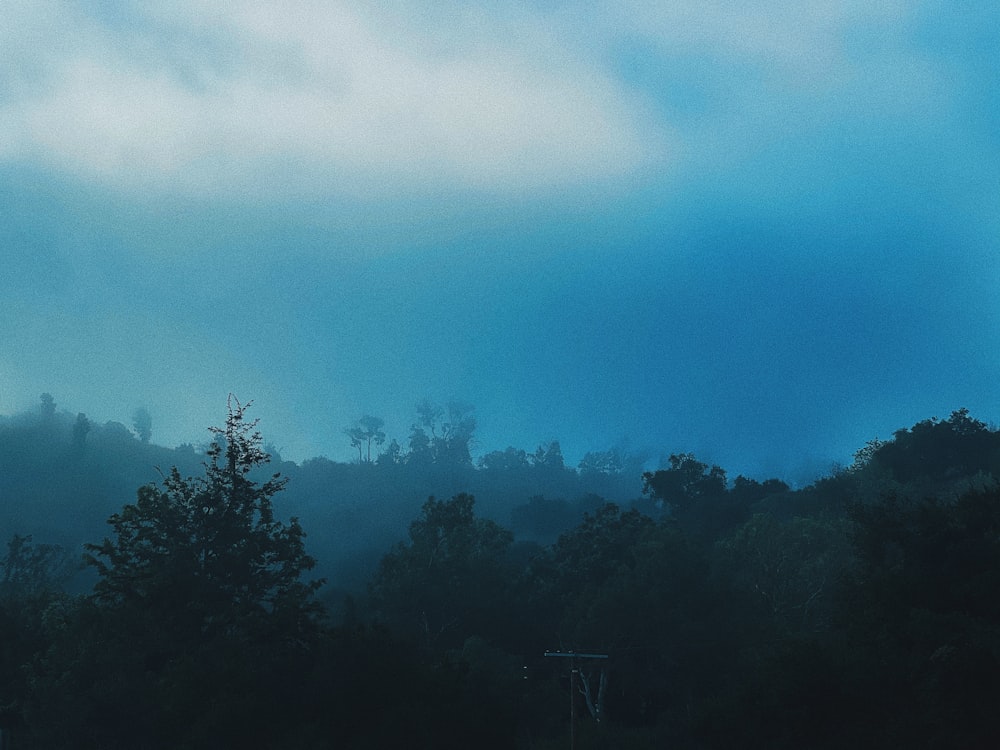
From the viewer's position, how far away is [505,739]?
1299 inches

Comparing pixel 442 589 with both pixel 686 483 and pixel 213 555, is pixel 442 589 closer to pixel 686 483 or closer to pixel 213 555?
pixel 213 555

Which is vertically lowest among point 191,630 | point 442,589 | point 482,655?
point 482,655

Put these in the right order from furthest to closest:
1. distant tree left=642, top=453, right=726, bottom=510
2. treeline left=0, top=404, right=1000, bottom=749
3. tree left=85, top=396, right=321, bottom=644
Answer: distant tree left=642, top=453, right=726, bottom=510 → tree left=85, top=396, right=321, bottom=644 → treeline left=0, top=404, right=1000, bottom=749

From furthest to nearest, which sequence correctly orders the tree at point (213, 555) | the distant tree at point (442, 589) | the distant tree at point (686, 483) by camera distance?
1. the distant tree at point (686, 483)
2. the distant tree at point (442, 589)
3. the tree at point (213, 555)

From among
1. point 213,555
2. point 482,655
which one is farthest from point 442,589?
point 213,555

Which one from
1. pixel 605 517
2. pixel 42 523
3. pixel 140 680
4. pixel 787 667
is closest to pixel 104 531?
pixel 42 523

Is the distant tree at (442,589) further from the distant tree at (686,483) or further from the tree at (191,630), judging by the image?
the distant tree at (686,483)

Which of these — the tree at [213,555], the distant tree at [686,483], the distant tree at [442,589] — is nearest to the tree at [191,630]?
the tree at [213,555]

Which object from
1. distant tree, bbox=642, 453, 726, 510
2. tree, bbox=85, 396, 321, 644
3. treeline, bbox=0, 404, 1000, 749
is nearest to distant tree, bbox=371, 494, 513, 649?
treeline, bbox=0, 404, 1000, 749

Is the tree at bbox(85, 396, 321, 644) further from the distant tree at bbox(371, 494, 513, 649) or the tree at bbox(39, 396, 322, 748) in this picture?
the distant tree at bbox(371, 494, 513, 649)

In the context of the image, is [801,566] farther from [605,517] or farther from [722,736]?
[722,736]

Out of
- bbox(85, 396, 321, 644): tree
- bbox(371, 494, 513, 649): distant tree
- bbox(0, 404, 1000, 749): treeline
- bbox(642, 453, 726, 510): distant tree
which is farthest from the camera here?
bbox(642, 453, 726, 510): distant tree

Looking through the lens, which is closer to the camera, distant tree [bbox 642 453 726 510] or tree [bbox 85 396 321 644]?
tree [bbox 85 396 321 644]

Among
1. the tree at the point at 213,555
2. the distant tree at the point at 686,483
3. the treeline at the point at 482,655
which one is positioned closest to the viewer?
the treeline at the point at 482,655
